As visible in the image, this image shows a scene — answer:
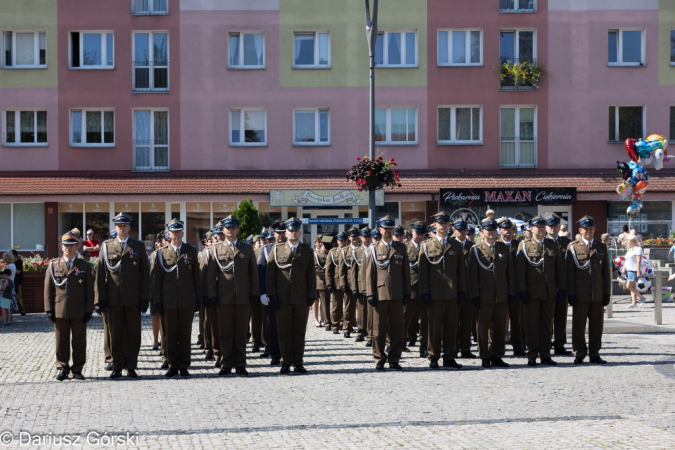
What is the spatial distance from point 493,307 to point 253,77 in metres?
23.1

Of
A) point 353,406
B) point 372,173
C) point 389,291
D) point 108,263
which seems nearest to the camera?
point 353,406

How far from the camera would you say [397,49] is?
3622cm

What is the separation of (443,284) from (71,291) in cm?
519

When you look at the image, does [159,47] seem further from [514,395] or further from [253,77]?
[514,395]

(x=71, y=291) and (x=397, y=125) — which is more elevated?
(x=397, y=125)

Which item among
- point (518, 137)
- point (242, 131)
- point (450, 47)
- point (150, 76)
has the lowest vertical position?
point (518, 137)

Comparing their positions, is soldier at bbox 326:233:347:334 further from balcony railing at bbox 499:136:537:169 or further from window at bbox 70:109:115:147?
window at bbox 70:109:115:147

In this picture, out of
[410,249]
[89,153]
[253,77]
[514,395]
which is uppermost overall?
[253,77]

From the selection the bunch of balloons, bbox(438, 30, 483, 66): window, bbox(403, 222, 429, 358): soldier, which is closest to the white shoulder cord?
bbox(403, 222, 429, 358): soldier

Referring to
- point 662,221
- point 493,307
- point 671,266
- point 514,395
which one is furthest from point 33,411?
point 662,221

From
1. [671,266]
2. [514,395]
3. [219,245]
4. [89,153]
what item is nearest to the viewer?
[514,395]

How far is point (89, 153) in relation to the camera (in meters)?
35.8

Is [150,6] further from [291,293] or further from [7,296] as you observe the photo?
[291,293]

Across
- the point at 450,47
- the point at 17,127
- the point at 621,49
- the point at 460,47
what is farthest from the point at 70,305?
the point at 621,49
